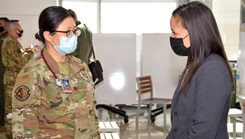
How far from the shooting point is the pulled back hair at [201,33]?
201cm

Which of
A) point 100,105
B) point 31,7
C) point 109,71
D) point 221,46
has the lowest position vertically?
point 100,105

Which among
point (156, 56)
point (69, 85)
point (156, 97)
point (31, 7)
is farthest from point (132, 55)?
point (69, 85)

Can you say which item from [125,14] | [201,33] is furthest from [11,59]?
[201,33]

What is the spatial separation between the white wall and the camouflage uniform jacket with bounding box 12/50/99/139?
531 cm

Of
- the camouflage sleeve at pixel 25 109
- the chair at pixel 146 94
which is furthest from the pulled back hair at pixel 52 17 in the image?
the chair at pixel 146 94

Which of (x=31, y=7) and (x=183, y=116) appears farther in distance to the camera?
(x=31, y=7)

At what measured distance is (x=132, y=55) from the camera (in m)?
7.31

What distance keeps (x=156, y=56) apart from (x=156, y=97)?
760 mm

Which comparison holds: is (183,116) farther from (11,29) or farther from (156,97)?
(156,97)

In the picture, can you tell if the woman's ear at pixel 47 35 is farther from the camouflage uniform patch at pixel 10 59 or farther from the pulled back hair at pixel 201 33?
the camouflage uniform patch at pixel 10 59

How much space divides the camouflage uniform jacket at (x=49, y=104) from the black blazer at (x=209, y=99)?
65 centimetres

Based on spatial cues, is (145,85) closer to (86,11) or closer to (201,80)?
(86,11)

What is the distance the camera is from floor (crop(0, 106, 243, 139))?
6.27 metres

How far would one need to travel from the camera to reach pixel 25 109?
221 cm
